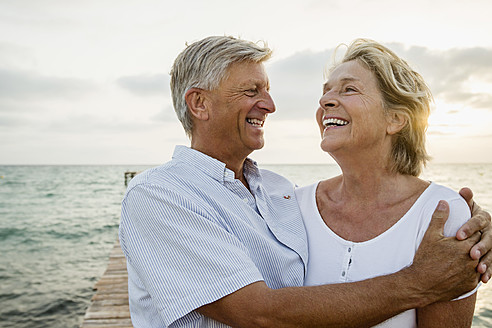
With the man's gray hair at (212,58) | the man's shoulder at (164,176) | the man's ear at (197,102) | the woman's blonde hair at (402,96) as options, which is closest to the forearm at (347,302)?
the man's shoulder at (164,176)

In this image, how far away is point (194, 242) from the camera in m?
1.79

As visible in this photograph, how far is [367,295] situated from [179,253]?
0.85 m

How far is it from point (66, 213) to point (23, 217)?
83.5 inches

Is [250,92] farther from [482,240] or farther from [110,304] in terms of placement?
[110,304]

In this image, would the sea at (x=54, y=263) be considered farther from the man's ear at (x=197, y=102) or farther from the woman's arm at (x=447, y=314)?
the man's ear at (x=197, y=102)

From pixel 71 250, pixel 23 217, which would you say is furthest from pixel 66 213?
pixel 71 250

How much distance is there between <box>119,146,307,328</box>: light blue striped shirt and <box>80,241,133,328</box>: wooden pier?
2.97 metres

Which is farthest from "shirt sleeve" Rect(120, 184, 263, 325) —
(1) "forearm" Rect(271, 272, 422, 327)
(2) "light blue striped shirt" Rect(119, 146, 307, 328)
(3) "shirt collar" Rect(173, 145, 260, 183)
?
(3) "shirt collar" Rect(173, 145, 260, 183)

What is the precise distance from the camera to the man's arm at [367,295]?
5.67 ft

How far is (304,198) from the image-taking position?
2.74 meters

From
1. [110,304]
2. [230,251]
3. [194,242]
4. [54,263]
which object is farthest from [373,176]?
[54,263]

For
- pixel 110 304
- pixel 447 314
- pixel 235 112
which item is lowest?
pixel 110 304

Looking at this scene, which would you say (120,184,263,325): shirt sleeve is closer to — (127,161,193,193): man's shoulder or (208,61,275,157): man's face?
(127,161,193,193): man's shoulder

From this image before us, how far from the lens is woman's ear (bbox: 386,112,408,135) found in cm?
242
